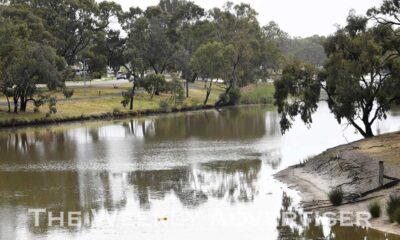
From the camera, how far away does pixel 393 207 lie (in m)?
23.1

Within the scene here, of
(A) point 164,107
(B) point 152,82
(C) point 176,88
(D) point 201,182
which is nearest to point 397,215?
(D) point 201,182

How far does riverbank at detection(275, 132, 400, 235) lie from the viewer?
26.0 meters

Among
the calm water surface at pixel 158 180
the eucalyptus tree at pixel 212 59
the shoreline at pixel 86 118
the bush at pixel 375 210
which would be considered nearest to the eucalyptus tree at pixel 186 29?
the eucalyptus tree at pixel 212 59

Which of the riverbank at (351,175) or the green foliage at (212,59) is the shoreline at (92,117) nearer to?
the green foliage at (212,59)

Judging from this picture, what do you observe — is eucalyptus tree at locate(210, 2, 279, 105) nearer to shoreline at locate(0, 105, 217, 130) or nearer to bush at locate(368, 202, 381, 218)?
shoreline at locate(0, 105, 217, 130)

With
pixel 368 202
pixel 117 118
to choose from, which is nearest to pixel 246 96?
pixel 117 118

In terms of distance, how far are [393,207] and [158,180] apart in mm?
15075

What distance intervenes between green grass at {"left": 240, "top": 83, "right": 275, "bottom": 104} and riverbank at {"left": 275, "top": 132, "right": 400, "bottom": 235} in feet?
235

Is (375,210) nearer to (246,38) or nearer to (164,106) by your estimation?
(164,106)

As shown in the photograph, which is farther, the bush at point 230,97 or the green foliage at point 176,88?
the bush at point 230,97

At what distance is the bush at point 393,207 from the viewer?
22.6 metres

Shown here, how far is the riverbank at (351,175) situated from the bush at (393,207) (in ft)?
0.89

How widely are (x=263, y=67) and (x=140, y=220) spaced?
101110 millimetres

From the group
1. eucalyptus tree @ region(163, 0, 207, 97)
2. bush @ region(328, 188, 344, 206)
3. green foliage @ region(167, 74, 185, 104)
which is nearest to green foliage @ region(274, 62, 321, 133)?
bush @ region(328, 188, 344, 206)
